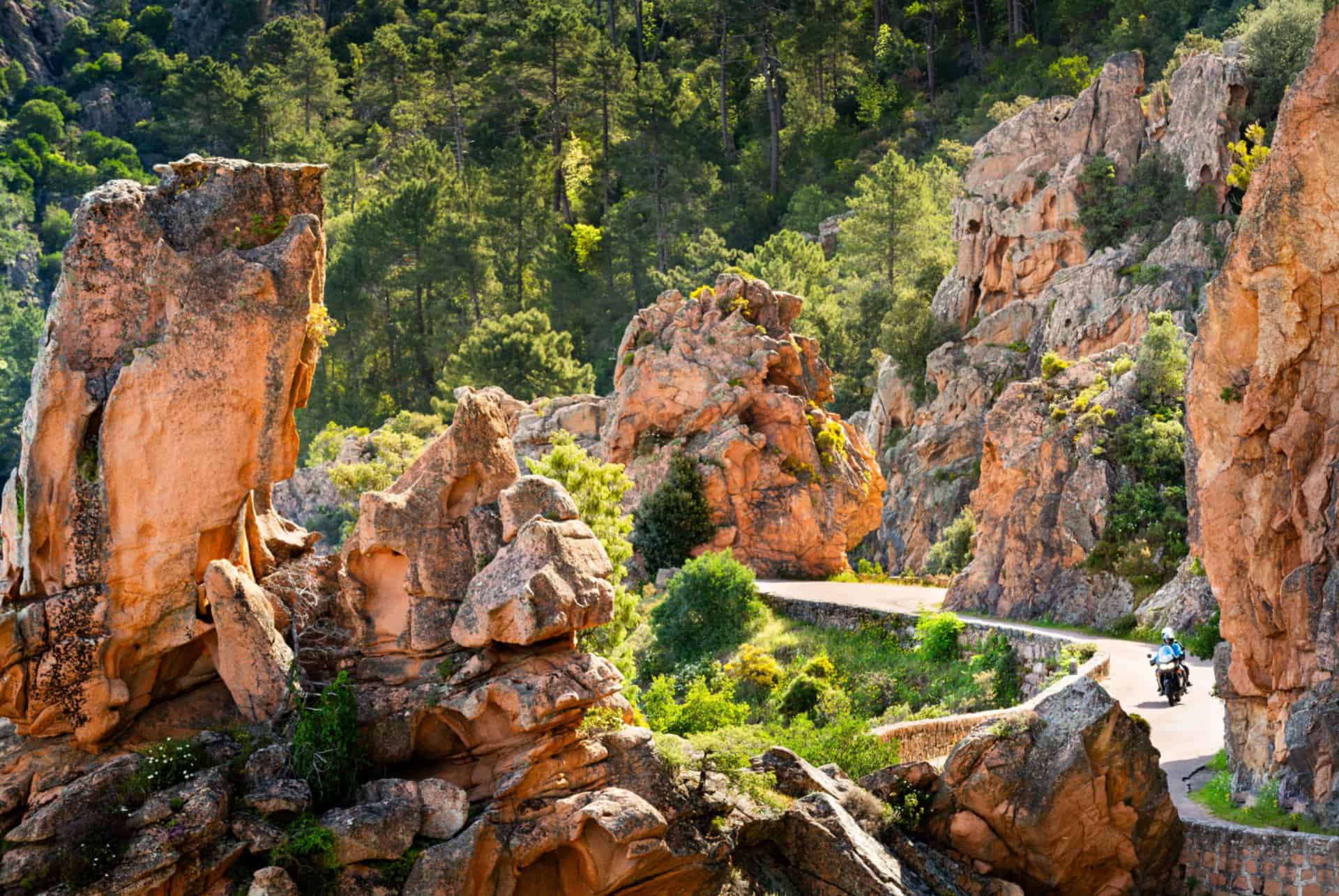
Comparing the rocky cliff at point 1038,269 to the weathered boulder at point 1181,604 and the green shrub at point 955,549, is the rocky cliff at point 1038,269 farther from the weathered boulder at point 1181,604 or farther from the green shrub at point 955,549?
the weathered boulder at point 1181,604

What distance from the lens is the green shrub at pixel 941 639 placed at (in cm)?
3672

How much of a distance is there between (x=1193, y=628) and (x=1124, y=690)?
4527 millimetres

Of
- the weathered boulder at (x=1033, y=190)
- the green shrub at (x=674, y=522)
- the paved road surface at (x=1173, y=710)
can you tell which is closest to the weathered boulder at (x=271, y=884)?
the paved road surface at (x=1173, y=710)

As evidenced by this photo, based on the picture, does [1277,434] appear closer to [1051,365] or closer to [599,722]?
[599,722]

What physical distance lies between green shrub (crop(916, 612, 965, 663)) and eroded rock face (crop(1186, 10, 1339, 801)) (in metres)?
12.8

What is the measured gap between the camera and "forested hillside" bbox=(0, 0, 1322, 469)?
244 feet

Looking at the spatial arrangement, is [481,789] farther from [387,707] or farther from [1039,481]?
[1039,481]

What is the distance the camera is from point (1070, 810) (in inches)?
898

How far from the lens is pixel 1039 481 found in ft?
133

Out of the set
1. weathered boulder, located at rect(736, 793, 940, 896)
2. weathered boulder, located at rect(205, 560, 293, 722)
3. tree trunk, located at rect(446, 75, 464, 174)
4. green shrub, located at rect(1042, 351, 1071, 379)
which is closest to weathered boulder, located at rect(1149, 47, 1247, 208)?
green shrub, located at rect(1042, 351, 1071, 379)

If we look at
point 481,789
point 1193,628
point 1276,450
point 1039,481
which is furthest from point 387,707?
point 1039,481

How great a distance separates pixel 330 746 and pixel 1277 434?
1487 cm

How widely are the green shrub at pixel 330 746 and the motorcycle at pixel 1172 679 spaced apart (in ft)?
54.3

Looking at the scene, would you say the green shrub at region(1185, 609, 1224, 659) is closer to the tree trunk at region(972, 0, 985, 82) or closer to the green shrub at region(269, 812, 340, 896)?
the green shrub at region(269, 812, 340, 896)
